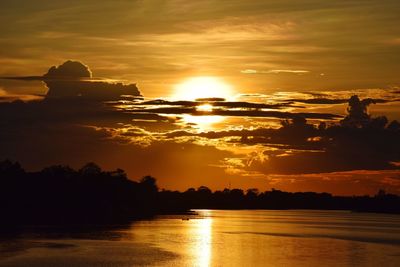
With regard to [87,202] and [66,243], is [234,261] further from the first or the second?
[87,202]

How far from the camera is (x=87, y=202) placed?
181000 mm

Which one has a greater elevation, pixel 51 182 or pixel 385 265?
pixel 51 182

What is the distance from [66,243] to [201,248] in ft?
59.4

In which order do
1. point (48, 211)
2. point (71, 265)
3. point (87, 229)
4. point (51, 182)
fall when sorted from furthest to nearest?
point (51, 182), point (48, 211), point (87, 229), point (71, 265)

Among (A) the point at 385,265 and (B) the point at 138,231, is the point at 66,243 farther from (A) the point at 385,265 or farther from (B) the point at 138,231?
(A) the point at 385,265

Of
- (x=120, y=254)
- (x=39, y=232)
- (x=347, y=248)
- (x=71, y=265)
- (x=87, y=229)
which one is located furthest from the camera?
(x=87, y=229)

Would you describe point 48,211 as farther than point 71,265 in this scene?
Yes

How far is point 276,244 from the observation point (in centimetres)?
10450

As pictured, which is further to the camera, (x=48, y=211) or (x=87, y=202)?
(x=87, y=202)

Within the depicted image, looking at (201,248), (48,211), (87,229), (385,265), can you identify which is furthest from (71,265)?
(48,211)

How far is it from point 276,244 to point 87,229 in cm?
3523

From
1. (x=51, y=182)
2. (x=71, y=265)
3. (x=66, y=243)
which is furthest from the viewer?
(x=51, y=182)

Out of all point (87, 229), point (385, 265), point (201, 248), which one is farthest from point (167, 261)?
point (87, 229)

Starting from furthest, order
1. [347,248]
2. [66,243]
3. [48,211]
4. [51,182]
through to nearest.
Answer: [51,182]
[48,211]
[347,248]
[66,243]
